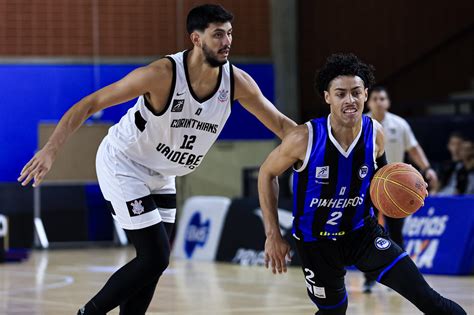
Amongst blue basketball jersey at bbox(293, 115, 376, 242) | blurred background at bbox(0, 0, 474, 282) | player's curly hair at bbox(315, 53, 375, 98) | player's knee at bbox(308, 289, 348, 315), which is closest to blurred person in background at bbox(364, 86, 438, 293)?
player's curly hair at bbox(315, 53, 375, 98)

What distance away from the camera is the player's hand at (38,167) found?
488 cm

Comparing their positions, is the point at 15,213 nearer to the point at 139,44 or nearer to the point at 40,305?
the point at 139,44

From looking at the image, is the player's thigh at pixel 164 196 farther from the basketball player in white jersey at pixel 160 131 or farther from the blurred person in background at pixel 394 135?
the blurred person in background at pixel 394 135

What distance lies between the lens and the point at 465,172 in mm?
12008

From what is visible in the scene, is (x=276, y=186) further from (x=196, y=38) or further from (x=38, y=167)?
(x=38, y=167)

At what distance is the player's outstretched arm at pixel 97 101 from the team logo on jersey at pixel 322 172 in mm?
949

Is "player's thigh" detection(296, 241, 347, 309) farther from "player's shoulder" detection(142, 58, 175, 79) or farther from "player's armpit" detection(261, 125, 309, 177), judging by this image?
"player's shoulder" detection(142, 58, 175, 79)

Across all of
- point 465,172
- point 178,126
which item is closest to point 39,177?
point 178,126

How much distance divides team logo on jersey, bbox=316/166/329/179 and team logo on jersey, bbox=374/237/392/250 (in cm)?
42

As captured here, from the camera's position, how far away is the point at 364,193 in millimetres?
5383

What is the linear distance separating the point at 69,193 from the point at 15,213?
0.92 meters

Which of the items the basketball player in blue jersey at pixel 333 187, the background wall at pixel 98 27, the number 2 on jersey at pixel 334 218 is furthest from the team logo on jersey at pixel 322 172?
the background wall at pixel 98 27

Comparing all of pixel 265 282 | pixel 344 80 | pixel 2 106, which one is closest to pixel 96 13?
pixel 2 106

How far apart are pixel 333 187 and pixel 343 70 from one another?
631mm
